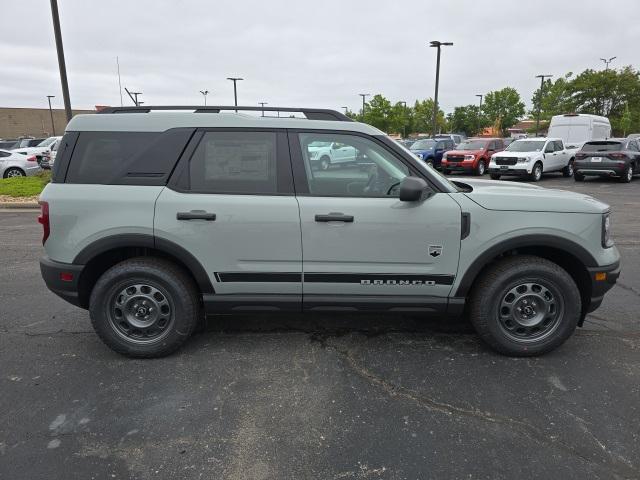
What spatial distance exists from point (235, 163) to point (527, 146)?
18.2m

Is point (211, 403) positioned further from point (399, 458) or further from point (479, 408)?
point (479, 408)

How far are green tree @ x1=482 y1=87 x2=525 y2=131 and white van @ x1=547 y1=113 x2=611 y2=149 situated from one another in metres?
37.9

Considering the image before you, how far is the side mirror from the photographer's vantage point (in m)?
3.25

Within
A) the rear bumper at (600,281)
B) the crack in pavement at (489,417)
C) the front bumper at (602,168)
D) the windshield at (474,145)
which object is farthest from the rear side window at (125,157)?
the windshield at (474,145)

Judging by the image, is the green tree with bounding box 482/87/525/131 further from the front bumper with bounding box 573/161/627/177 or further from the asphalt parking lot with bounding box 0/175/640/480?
the asphalt parking lot with bounding box 0/175/640/480

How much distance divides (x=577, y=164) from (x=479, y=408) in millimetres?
17422

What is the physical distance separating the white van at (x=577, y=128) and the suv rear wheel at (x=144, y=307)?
74.7 ft

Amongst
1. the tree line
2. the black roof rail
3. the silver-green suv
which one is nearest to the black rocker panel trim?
the silver-green suv

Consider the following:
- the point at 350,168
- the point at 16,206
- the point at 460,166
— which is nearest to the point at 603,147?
the point at 460,166

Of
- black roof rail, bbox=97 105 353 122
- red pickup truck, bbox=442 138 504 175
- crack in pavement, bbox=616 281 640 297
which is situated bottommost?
crack in pavement, bbox=616 281 640 297

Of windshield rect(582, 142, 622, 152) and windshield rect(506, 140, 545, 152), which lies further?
windshield rect(506, 140, 545, 152)

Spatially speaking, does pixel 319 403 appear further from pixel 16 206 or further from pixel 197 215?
pixel 16 206

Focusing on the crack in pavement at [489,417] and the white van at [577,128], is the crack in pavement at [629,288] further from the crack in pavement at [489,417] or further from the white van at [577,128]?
the white van at [577,128]

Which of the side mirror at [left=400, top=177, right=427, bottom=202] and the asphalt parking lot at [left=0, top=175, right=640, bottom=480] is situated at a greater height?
the side mirror at [left=400, top=177, right=427, bottom=202]
